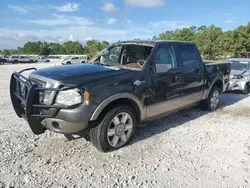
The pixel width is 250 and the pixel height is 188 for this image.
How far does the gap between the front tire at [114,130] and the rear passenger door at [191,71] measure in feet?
5.33

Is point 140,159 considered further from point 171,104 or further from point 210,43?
point 210,43

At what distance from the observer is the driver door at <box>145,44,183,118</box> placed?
13.3 feet

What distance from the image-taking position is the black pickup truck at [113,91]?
3150 millimetres

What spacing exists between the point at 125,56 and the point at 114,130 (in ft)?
5.77

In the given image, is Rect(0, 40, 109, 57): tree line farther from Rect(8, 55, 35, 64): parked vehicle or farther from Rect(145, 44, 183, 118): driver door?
Rect(145, 44, 183, 118): driver door

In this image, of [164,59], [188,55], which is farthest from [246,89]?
[164,59]

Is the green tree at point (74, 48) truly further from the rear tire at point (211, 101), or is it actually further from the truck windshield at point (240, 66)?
the rear tire at point (211, 101)

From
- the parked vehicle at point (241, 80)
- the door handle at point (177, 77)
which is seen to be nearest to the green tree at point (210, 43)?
the parked vehicle at point (241, 80)

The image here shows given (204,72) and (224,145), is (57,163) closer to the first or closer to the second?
(224,145)

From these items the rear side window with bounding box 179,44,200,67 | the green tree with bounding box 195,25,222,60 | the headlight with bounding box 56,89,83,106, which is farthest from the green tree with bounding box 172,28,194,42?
the headlight with bounding box 56,89,83,106

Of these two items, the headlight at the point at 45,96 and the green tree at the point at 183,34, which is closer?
the headlight at the point at 45,96

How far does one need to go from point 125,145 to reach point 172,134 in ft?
3.64

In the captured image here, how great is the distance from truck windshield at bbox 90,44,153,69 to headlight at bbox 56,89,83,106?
134 cm

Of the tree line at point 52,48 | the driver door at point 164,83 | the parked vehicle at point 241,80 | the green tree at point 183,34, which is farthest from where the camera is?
the tree line at point 52,48
